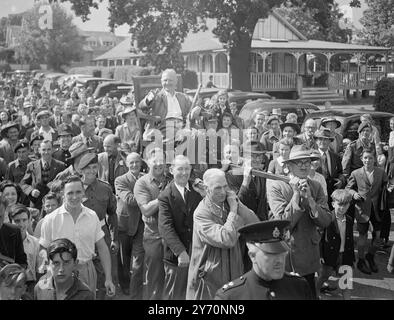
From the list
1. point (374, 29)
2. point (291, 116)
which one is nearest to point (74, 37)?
point (374, 29)

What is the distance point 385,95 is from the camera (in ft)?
73.9

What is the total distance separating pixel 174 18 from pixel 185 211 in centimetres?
1922

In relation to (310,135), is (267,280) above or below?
below

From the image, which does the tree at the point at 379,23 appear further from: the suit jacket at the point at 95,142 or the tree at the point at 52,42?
the tree at the point at 52,42

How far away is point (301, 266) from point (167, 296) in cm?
138

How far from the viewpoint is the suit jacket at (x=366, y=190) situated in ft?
24.9

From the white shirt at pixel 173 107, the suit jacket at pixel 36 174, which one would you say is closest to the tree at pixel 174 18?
the white shirt at pixel 173 107

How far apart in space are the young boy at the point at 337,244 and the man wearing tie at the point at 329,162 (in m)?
1.56

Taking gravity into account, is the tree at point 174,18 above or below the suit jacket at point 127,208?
above

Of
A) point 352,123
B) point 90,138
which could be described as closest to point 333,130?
point 352,123

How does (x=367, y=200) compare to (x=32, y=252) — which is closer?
(x=32, y=252)

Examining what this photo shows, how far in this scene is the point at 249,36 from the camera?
2581cm

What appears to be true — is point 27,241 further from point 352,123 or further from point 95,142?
point 352,123

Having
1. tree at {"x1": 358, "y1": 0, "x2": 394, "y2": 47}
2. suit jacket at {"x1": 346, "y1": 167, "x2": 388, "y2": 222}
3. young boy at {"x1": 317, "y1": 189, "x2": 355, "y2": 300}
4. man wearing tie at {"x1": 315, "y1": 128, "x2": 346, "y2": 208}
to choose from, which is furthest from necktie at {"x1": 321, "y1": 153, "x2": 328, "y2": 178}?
tree at {"x1": 358, "y1": 0, "x2": 394, "y2": 47}
